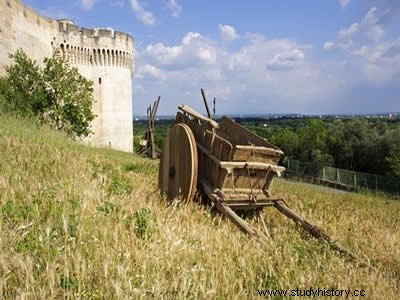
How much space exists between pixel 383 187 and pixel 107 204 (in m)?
30.3

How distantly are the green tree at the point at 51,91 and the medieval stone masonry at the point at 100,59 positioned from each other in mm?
3894

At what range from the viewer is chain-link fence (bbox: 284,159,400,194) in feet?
95.8

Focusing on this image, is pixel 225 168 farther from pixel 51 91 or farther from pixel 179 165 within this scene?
pixel 51 91

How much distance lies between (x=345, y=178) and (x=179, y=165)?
3065 cm

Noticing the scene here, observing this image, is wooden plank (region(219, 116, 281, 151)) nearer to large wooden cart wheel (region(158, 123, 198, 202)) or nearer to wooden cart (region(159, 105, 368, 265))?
wooden cart (region(159, 105, 368, 265))

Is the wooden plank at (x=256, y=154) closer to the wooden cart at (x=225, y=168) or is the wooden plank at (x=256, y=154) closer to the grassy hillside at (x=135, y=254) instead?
the wooden cart at (x=225, y=168)

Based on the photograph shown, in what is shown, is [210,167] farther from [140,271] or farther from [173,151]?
[140,271]

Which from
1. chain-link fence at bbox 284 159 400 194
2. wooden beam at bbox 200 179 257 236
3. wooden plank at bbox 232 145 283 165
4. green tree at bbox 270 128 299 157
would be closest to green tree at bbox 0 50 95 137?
chain-link fence at bbox 284 159 400 194

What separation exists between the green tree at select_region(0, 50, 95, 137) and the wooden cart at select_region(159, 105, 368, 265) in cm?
1831

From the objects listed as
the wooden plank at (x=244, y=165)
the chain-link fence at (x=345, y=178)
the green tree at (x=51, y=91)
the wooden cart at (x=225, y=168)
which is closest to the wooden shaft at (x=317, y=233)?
the wooden cart at (x=225, y=168)

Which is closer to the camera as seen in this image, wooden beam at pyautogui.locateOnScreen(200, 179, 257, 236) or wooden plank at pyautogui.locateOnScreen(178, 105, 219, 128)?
wooden beam at pyautogui.locateOnScreen(200, 179, 257, 236)

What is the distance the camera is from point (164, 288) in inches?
96.8

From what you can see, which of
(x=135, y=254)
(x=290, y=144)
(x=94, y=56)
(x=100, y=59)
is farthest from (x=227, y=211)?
(x=290, y=144)

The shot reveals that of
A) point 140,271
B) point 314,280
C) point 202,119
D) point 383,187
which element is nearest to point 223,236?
point 314,280
